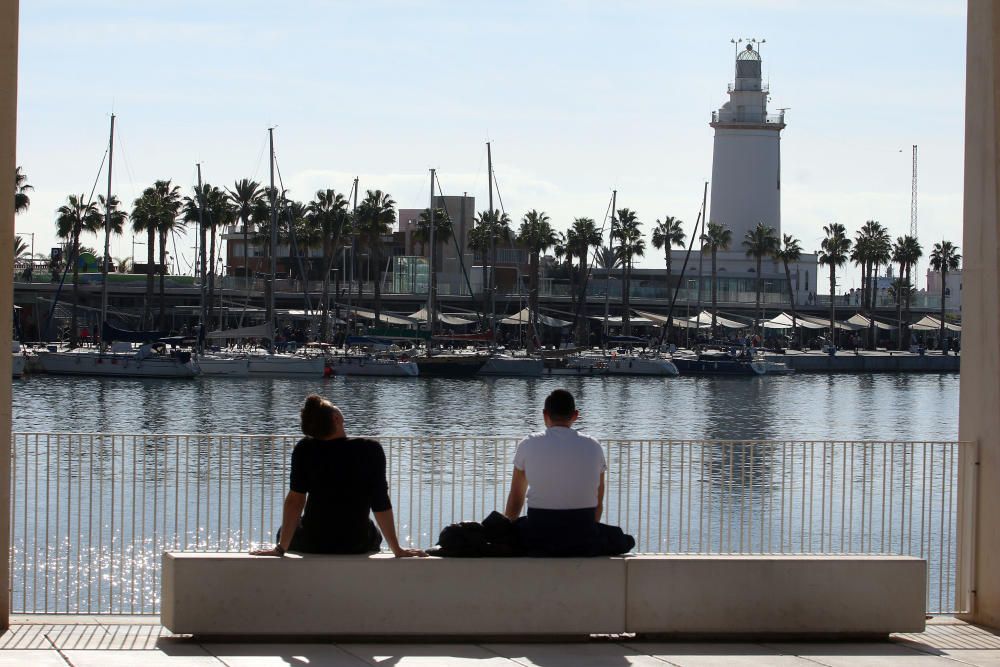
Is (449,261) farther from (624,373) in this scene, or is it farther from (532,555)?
(532,555)

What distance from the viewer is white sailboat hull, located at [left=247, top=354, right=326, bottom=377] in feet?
253

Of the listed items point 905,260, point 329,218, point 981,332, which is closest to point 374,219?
point 329,218

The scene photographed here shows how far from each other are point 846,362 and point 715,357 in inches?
576

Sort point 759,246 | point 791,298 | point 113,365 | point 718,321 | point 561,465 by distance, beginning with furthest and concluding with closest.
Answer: point 791,298 → point 718,321 → point 759,246 → point 113,365 → point 561,465

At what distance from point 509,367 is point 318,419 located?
7352 cm

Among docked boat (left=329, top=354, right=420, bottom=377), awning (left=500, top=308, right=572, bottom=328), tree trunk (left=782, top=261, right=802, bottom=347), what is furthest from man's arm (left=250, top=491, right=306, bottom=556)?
tree trunk (left=782, top=261, right=802, bottom=347)

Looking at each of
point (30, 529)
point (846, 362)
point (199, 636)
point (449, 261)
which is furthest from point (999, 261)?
point (449, 261)

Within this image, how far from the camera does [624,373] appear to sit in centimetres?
8756

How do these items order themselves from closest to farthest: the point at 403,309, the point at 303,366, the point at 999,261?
1. the point at 999,261
2. the point at 303,366
3. the point at 403,309

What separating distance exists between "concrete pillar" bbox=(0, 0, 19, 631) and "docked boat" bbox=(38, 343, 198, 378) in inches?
2665

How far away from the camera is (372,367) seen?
262ft

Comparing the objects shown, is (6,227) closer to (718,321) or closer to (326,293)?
(326,293)

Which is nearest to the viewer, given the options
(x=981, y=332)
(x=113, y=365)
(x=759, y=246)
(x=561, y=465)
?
(x=561, y=465)

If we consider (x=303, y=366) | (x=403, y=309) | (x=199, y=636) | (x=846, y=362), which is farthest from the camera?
(x=403, y=309)
